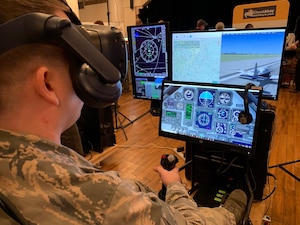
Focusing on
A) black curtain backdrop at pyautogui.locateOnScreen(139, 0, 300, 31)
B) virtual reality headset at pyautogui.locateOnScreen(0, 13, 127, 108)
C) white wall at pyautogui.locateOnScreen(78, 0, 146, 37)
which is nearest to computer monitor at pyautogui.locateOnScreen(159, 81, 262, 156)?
virtual reality headset at pyautogui.locateOnScreen(0, 13, 127, 108)

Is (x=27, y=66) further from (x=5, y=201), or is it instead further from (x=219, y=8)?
(x=219, y=8)

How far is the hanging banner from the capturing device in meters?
3.96

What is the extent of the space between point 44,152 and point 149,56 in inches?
52.2

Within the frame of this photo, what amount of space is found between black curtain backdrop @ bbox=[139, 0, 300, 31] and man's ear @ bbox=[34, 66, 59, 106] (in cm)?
741

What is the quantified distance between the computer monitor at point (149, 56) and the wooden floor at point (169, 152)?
23.2 inches

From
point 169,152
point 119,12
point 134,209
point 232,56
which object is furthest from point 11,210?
point 119,12

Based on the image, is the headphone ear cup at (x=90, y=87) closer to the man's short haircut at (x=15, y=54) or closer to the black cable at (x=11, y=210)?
the man's short haircut at (x=15, y=54)

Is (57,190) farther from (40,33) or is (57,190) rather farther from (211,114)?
(211,114)

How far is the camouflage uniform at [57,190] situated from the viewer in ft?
1.46

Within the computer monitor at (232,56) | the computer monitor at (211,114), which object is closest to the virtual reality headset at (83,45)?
the computer monitor at (211,114)

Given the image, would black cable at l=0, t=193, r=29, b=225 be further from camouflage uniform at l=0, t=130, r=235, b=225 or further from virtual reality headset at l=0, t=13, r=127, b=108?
virtual reality headset at l=0, t=13, r=127, b=108

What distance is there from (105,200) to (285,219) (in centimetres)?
157

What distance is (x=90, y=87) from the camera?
21.4 inches

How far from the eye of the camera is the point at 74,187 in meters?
0.47
